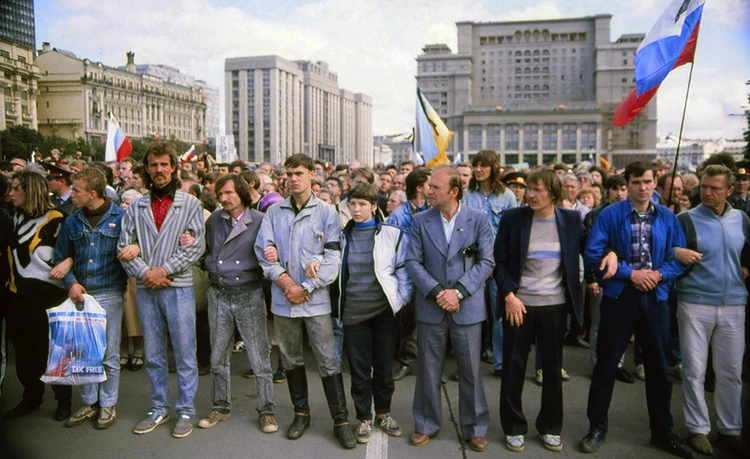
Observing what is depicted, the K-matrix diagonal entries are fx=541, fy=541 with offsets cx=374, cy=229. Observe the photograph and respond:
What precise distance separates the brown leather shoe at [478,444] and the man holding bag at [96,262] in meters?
3.21

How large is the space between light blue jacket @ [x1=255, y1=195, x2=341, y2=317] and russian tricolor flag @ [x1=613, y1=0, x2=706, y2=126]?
12.4 feet

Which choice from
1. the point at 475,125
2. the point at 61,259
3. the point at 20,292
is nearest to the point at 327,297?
the point at 61,259

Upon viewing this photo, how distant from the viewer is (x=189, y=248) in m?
4.83

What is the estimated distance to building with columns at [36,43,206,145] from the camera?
3492 inches

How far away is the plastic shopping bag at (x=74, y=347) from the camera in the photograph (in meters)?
4.64

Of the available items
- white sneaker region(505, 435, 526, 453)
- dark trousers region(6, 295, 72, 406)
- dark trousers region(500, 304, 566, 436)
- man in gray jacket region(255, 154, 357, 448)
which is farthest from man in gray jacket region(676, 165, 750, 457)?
dark trousers region(6, 295, 72, 406)

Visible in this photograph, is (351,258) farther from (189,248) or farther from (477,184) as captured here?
(477,184)

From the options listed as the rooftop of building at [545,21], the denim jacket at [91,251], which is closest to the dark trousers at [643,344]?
the denim jacket at [91,251]

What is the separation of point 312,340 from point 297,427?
0.75m

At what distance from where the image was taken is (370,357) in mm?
4730

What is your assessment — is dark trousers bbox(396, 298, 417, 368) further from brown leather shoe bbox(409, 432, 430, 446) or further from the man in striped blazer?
the man in striped blazer

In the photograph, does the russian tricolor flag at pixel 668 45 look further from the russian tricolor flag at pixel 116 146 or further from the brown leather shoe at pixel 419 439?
the russian tricolor flag at pixel 116 146

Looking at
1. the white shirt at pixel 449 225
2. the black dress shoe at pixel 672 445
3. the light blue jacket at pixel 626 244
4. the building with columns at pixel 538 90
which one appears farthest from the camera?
the building with columns at pixel 538 90

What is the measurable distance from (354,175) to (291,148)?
15810 centimetres
